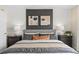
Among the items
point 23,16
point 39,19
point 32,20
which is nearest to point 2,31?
point 23,16

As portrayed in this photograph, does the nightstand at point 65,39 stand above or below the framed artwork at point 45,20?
below

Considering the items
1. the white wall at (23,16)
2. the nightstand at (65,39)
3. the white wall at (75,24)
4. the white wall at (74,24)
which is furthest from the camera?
the white wall at (23,16)

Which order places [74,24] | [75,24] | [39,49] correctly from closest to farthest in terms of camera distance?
[39,49], [75,24], [74,24]

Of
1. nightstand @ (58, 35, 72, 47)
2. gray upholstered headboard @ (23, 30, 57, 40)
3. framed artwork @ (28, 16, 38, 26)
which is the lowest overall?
nightstand @ (58, 35, 72, 47)

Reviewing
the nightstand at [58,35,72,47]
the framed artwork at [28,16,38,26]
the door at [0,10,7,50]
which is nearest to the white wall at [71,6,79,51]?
the nightstand at [58,35,72,47]

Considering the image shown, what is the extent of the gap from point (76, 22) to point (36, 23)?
69.6 inches

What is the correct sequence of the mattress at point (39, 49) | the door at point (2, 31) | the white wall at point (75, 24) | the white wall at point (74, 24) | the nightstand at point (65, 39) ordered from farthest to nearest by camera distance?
the nightstand at point (65, 39) → the white wall at point (74, 24) → the white wall at point (75, 24) → the door at point (2, 31) → the mattress at point (39, 49)

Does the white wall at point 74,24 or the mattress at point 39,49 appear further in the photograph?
the white wall at point 74,24

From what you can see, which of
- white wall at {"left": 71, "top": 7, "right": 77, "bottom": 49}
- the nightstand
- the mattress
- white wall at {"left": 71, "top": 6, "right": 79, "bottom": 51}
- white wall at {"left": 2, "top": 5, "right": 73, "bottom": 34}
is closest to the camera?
the mattress

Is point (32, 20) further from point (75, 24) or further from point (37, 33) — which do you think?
point (75, 24)

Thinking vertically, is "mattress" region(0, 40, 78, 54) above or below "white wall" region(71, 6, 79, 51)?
below

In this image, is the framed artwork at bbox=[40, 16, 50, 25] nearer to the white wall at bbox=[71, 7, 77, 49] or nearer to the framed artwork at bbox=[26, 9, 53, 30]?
the framed artwork at bbox=[26, 9, 53, 30]

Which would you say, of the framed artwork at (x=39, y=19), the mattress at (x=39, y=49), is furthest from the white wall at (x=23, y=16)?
the mattress at (x=39, y=49)

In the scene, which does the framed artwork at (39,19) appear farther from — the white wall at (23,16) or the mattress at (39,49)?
the mattress at (39,49)
